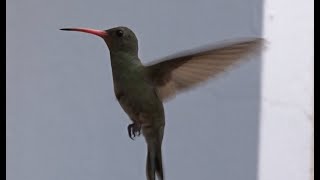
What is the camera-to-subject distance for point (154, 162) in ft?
4.48

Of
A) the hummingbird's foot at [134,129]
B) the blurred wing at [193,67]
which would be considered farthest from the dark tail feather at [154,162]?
the blurred wing at [193,67]

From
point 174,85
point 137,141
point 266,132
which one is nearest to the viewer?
point 174,85

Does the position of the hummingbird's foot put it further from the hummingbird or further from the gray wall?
the gray wall

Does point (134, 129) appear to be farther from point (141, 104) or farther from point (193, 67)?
point (193, 67)

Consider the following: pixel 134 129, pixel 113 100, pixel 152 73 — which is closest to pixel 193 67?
pixel 152 73

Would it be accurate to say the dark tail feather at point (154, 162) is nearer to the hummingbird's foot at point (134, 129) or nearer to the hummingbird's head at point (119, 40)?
the hummingbird's foot at point (134, 129)

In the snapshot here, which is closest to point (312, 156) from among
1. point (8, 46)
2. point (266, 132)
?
point (266, 132)

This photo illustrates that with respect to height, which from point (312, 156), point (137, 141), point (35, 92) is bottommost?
point (312, 156)

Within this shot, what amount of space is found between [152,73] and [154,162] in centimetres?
29

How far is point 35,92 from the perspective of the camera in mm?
1579

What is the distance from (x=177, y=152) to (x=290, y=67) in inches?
14.8

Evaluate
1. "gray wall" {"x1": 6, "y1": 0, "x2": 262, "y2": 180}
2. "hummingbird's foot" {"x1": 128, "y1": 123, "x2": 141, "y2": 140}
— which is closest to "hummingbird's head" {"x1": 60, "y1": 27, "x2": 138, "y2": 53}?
"hummingbird's foot" {"x1": 128, "y1": 123, "x2": 141, "y2": 140}

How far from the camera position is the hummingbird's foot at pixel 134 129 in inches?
49.6

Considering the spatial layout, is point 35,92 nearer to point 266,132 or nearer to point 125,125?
point 125,125
